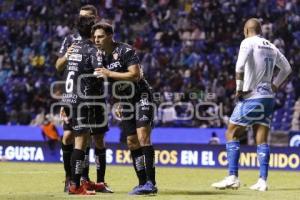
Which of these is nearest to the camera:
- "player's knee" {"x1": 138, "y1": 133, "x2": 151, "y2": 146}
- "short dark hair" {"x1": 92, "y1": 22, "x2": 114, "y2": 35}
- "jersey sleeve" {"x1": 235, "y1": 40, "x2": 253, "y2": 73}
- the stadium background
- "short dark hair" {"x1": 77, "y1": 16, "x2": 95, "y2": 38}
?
"short dark hair" {"x1": 92, "y1": 22, "x2": 114, "y2": 35}

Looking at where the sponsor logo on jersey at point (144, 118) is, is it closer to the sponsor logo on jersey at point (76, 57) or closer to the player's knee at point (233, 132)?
the sponsor logo on jersey at point (76, 57)

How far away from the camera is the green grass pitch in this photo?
420 inches

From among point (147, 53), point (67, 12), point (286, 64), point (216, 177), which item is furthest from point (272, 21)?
point (286, 64)

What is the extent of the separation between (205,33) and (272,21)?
7.61ft

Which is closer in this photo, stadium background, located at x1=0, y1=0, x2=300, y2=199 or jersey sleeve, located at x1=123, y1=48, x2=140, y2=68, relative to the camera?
jersey sleeve, located at x1=123, y1=48, x2=140, y2=68

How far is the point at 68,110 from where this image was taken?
11.6 metres

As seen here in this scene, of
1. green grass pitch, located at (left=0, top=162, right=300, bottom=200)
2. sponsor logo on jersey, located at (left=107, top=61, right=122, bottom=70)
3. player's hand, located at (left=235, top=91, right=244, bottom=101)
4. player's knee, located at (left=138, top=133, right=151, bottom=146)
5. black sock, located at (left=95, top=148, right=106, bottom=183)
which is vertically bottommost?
green grass pitch, located at (left=0, top=162, right=300, bottom=200)

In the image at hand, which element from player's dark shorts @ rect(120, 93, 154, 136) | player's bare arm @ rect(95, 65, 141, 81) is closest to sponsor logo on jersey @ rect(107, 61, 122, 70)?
player's bare arm @ rect(95, 65, 141, 81)

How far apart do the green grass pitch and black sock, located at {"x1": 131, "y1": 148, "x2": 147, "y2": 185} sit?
0.99ft

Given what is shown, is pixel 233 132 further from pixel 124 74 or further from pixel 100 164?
pixel 124 74

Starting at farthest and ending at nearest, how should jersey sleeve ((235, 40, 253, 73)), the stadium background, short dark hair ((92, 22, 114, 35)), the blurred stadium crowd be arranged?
the blurred stadium crowd < the stadium background < jersey sleeve ((235, 40, 253, 73)) < short dark hair ((92, 22, 114, 35))

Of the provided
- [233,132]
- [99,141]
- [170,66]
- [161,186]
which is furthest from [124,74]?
[170,66]

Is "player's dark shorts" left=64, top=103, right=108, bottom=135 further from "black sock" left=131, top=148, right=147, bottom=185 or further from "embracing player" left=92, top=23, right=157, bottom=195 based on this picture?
"black sock" left=131, top=148, right=147, bottom=185

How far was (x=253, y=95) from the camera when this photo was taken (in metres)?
→ 11.9
